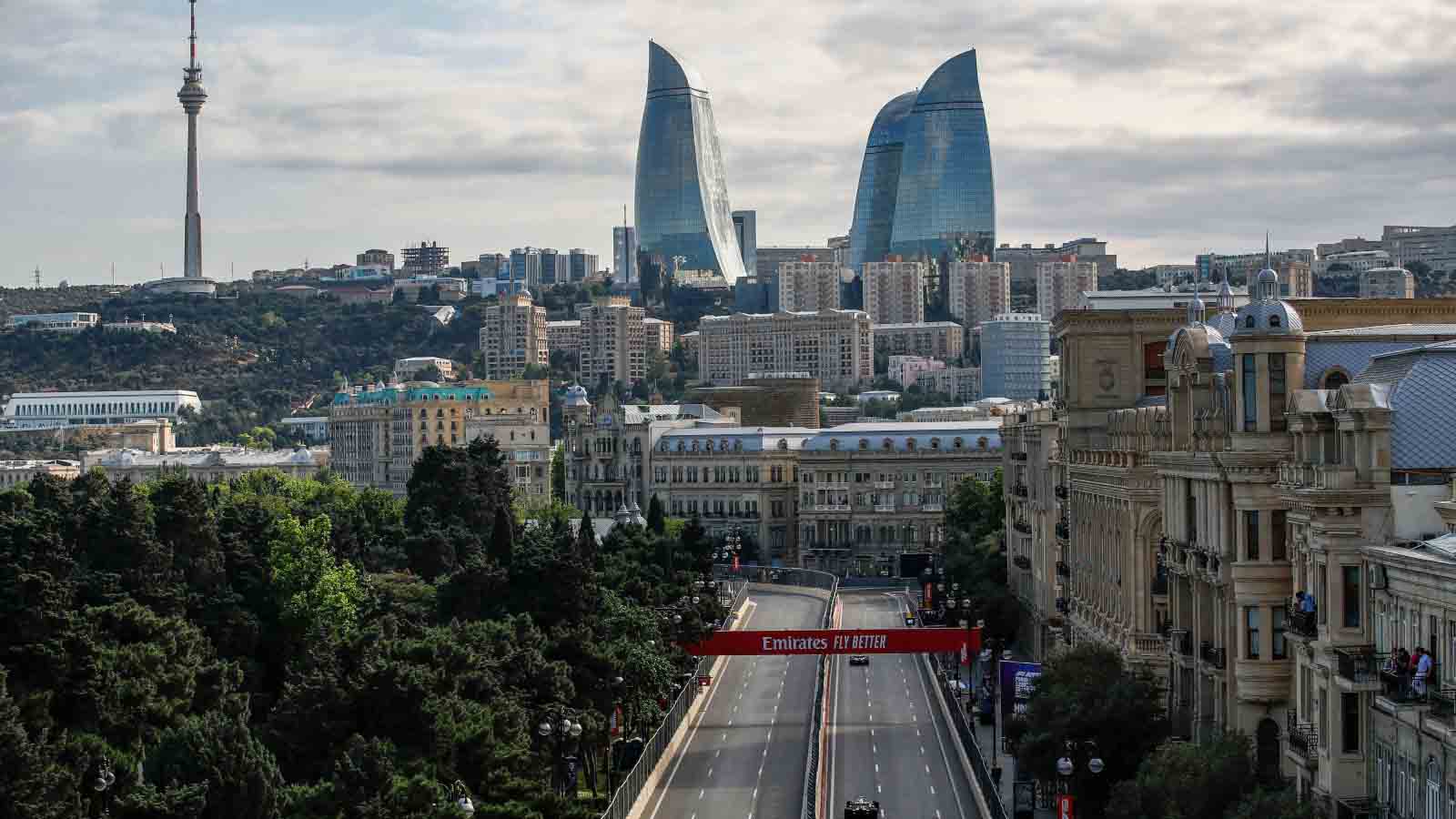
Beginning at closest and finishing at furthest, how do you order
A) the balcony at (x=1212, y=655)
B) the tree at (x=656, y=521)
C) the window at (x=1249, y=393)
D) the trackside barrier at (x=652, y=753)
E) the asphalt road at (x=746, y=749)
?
the window at (x=1249, y=393), the balcony at (x=1212, y=655), the trackside barrier at (x=652, y=753), the asphalt road at (x=746, y=749), the tree at (x=656, y=521)

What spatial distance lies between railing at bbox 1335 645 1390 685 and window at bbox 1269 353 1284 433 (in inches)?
532

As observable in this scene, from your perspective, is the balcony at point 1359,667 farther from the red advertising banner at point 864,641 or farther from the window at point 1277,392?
the red advertising banner at point 864,641

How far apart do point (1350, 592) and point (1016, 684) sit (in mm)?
33087

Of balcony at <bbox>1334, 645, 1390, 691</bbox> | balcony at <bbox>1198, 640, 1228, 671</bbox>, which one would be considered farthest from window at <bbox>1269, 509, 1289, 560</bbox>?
balcony at <bbox>1334, 645, 1390, 691</bbox>

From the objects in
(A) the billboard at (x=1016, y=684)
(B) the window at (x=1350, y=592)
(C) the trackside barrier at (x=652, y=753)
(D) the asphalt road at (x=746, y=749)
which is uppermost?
(B) the window at (x=1350, y=592)

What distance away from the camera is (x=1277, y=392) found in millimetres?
68812

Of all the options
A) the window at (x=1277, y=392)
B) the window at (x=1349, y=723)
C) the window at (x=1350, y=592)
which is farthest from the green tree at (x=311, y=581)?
the window at (x=1349, y=723)

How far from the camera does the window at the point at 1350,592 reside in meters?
57.5

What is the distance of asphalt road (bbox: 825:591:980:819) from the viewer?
3477 inches

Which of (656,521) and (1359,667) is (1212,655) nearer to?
(1359,667)

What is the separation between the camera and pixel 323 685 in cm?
7600

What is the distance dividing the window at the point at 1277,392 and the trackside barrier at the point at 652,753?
24441 mm

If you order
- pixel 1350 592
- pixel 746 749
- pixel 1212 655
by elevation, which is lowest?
pixel 746 749

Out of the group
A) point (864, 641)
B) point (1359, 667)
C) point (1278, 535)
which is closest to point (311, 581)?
point (864, 641)
